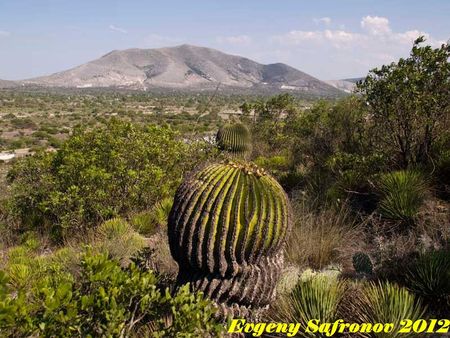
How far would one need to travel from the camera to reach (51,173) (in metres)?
11.6

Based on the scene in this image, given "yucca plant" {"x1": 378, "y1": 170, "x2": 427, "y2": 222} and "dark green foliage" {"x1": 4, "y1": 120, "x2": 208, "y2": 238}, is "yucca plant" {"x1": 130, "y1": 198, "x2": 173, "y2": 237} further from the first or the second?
"yucca plant" {"x1": 378, "y1": 170, "x2": 427, "y2": 222}

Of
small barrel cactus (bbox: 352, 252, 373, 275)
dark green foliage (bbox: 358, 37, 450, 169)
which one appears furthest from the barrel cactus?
dark green foliage (bbox: 358, 37, 450, 169)

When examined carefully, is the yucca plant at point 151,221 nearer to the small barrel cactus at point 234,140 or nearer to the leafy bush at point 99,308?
the leafy bush at point 99,308

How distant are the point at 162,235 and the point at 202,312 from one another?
13.7ft

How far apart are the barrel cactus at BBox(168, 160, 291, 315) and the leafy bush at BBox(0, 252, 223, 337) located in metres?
0.64

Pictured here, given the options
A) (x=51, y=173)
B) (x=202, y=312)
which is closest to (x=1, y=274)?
(x=202, y=312)

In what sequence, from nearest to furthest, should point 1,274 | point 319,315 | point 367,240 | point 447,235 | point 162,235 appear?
1. point 1,274
2. point 319,315
3. point 447,235
4. point 367,240
5. point 162,235

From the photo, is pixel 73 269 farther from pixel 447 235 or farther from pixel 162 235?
pixel 447 235

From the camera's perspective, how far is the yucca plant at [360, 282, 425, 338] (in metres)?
3.74

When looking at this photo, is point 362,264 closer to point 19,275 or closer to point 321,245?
point 321,245

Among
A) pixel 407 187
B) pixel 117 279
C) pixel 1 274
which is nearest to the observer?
pixel 1 274

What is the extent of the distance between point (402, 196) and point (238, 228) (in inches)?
149

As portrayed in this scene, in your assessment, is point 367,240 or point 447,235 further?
point 367,240

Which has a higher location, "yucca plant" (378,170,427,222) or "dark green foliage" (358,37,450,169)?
"dark green foliage" (358,37,450,169)
